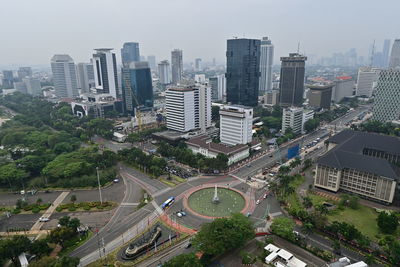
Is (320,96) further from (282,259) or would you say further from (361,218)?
(282,259)

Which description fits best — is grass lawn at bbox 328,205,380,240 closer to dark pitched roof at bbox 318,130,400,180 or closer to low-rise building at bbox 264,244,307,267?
dark pitched roof at bbox 318,130,400,180

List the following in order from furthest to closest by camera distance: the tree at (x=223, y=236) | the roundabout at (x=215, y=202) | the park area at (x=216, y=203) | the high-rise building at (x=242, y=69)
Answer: the high-rise building at (x=242, y=69) → the park area at (x=216, y=203) → the roundabout at (x=215, y=202) → the tree at (x=223, y=236)

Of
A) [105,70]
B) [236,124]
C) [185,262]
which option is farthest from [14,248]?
[105,70]

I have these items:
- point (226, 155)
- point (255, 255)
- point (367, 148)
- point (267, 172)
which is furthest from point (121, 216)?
point (367, 148)

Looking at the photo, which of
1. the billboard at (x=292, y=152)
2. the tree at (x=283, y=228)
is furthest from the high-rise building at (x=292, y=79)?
the tree at (x=283, y=228)

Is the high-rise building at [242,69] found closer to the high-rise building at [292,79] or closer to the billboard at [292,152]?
the high-rise building at [292,79]

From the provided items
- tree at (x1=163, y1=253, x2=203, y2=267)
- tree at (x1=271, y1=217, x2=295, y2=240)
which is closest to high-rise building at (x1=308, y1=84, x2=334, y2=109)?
tree at (x1=271, y1=217, x2=295, y2=240)
